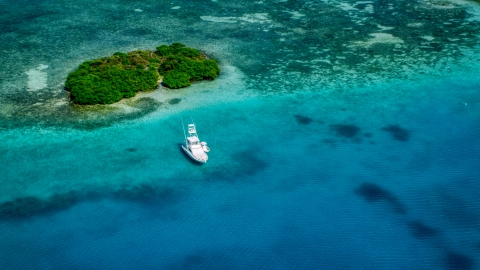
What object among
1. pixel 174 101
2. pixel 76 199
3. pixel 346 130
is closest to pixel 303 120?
pixel 346 130

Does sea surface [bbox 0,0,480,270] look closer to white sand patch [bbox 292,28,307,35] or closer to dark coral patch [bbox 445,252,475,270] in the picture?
dark coral patch [bbox 445,252,475,270]

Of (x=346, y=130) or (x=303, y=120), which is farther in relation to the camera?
(x=303, y=120)

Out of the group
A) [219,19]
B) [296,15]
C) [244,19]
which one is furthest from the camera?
[296,15]

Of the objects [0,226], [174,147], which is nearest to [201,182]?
[174,147]

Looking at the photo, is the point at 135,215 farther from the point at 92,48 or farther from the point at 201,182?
the point at 92,48

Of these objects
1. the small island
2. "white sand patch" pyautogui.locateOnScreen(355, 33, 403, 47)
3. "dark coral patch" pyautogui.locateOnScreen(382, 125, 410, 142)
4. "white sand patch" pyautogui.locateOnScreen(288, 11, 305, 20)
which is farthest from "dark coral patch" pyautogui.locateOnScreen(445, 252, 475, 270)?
"white sand patch" pyautogui.locateOnScreen(288, 11, 305, 20)

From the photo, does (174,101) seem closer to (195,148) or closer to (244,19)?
(195,148)

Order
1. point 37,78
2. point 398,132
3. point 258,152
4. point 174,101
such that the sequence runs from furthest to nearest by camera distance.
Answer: point 37,78 < point 174,101 < point 398,132 < point 258,152
